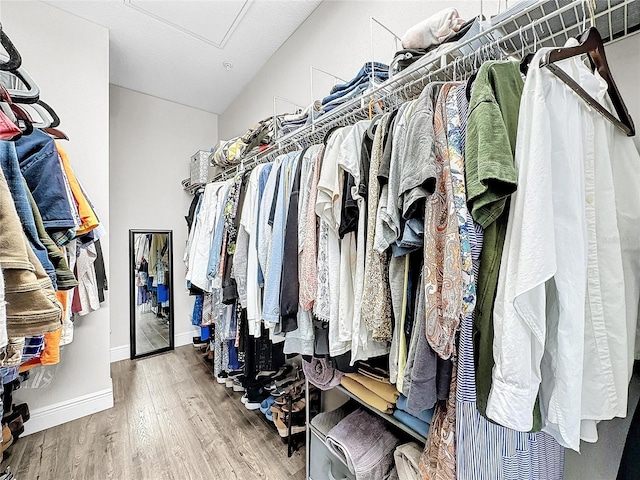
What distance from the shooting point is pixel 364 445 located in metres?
1.11

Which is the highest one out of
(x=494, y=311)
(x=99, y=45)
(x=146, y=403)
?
(x=99, y=45)

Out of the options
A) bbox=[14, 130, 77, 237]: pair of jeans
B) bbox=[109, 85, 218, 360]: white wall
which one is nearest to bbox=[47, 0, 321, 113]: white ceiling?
bbox=[109, 85, 218, 360]: white wall

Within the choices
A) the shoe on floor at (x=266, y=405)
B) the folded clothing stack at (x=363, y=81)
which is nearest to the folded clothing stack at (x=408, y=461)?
the shoe on floor at (x=266, y=405)

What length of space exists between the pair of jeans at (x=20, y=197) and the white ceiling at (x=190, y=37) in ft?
5.58

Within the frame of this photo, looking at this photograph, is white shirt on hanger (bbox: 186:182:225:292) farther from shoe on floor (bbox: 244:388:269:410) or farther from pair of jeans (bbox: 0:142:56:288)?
pair of jeans (bbox: 0:142:56:288)

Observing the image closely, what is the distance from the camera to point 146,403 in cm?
209

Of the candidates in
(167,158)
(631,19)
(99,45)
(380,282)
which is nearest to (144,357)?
(167,158)

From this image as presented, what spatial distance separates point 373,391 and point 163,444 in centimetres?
144

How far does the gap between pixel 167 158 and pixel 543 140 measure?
136 inches

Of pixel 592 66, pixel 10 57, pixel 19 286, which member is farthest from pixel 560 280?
pixel 10 57

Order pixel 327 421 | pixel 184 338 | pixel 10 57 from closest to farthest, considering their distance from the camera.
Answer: pixel 10 57 → pixel 327 421 → pixel 184 338

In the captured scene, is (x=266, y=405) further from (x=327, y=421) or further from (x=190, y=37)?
(x=190, y=37)

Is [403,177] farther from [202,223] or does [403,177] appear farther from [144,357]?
[144,357]

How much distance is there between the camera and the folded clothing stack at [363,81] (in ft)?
3.88
